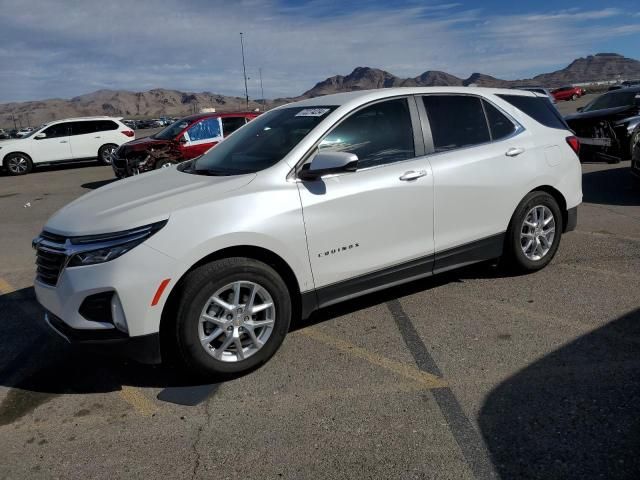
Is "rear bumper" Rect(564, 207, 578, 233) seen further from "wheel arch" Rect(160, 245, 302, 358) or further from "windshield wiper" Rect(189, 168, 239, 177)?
"windshield wiper" Rect(189, 168, 239, 177)

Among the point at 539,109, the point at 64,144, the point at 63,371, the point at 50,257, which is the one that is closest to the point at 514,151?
the point at 539,109

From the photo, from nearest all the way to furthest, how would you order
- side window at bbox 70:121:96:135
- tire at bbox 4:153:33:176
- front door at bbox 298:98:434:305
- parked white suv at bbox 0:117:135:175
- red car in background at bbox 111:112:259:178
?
front door at bbox 298:98:434:305 → red car in background at bbox 111:112:259:178 → tire at bbox 4:153:33:176 → parked white suv at bbox 0:117:135:175 → side window at bbox 70:121:96:135

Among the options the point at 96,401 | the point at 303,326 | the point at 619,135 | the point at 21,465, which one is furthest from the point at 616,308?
the point at 619,135

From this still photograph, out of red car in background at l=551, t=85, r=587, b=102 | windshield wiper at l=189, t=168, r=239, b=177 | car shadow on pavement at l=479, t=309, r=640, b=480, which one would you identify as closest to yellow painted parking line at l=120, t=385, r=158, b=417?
windshield wiper at l=189, t=168, r=239, b=177

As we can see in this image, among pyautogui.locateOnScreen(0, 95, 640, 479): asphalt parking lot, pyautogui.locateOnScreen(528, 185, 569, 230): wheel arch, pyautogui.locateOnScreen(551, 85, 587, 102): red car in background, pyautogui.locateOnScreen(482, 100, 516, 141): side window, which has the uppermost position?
pyautogui.locateOnScreen(551, 85, 587, 102): red car in background

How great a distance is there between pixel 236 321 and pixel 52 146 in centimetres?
1686

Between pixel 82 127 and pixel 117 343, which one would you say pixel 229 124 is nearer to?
pixel 82 127

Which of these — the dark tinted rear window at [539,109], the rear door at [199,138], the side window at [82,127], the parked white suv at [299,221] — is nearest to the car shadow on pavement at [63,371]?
the parked white suv at [299,221]

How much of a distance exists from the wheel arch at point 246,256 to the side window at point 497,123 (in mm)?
2279

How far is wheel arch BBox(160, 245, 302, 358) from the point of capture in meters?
3.30

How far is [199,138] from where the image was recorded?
12.7 m

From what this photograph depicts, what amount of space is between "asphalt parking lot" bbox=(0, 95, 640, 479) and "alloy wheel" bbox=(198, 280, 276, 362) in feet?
0.70

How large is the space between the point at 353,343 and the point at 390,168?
1.31m

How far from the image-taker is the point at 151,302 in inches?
125
